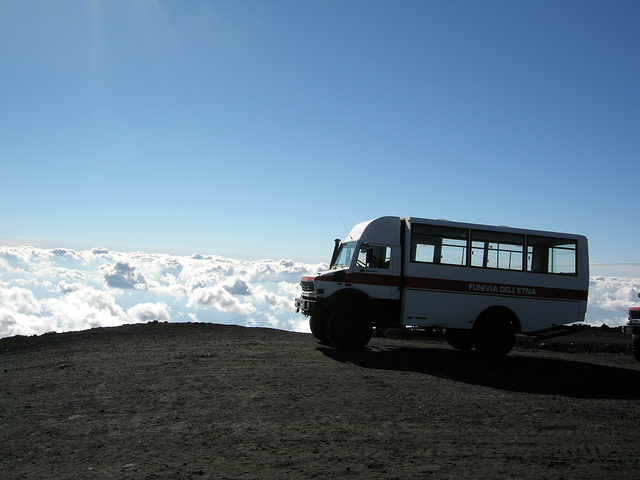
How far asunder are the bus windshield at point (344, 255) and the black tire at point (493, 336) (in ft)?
13.6

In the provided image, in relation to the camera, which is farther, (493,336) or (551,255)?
(551,255)

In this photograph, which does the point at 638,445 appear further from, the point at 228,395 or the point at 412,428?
the point at 228,395

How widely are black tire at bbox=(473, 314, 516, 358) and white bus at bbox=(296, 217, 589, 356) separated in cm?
3

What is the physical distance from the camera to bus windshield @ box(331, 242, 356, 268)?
14943 mm

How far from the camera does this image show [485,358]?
14.7m

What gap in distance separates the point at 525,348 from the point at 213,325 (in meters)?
11.7

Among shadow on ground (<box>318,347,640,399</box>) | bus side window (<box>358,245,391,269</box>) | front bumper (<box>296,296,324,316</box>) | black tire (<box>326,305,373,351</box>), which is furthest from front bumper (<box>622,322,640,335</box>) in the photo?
Result: front bumper (<box>296,296,324,316</box>)

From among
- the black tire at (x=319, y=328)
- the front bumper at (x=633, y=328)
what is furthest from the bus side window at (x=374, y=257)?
the front bumper at (x=633, y=328)

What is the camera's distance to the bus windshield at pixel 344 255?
1494cm

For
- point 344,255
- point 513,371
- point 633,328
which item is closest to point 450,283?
point 513,371

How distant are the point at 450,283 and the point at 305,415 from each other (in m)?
8.09

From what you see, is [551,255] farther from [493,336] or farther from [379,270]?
[379,270]

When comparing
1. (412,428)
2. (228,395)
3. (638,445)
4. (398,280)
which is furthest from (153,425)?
(398,280)

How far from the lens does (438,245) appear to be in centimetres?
1489
